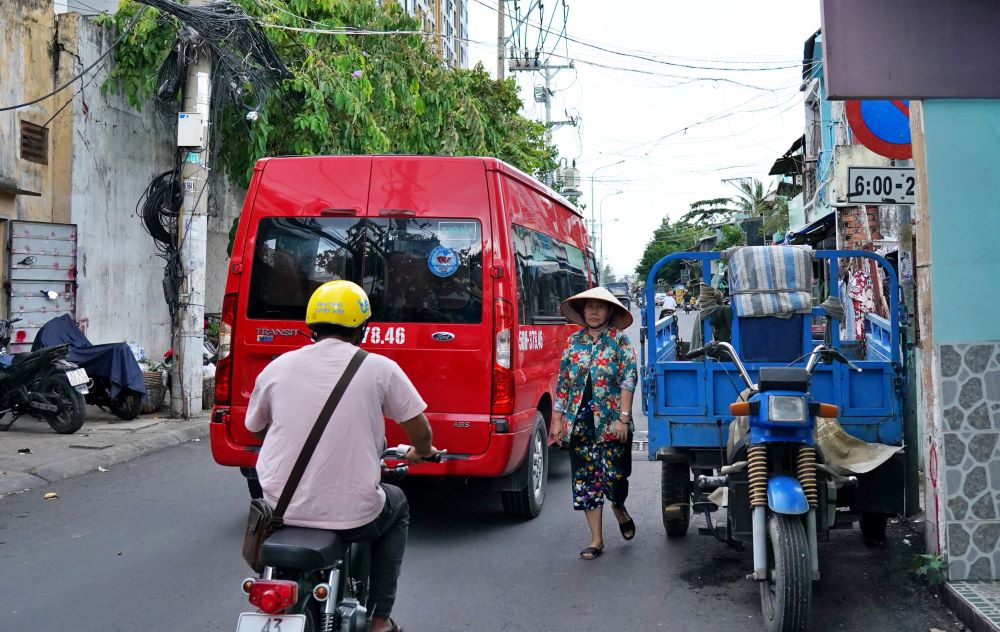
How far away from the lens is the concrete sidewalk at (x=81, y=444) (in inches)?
323

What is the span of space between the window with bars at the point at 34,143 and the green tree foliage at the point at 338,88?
1.25 metres

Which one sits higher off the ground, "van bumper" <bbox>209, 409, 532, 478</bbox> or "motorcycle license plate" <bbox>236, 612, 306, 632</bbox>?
"van bumper" <bbox>209, 409, 532, 478</bbox>

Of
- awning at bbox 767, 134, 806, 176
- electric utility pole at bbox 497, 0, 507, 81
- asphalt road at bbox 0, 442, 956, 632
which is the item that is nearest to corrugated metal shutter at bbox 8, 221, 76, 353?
asphalt road at bbox 0, 442, 956, 632

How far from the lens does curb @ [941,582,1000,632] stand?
14.0ft

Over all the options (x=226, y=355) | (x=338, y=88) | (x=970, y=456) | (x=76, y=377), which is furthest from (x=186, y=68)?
(x=970, y=456)

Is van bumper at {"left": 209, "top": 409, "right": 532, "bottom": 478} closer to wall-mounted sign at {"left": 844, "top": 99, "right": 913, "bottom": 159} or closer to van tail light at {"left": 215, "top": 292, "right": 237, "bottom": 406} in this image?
van tail light at {"left": 215, "top": 292, "right": 237, "bottom": 406}

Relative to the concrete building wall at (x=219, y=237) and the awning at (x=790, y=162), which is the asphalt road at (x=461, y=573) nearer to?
the concrete building wall at (x=219, y=237)

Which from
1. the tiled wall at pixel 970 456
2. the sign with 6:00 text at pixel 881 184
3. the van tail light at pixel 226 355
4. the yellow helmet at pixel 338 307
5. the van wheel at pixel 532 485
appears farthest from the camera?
the sign with 6:00 text at pixel 881 184

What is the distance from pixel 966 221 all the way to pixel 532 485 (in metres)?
3.35

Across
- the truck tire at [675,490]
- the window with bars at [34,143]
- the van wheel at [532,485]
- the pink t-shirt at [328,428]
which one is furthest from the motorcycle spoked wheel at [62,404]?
the pink t-shirt at [328,428]

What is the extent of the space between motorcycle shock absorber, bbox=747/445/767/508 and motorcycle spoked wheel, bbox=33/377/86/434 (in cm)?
804

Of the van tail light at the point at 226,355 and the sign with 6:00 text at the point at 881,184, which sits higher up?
the sign with 6:00 text at the point at 881,184

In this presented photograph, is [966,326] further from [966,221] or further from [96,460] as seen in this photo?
[96,460]

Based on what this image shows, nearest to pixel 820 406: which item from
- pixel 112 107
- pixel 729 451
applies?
pixel 729 451
